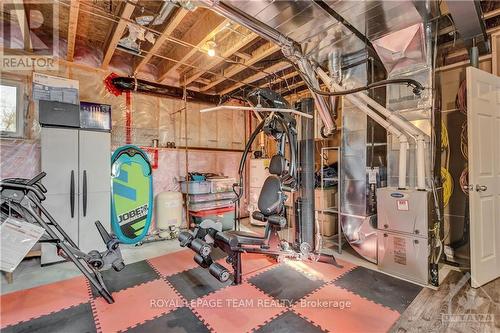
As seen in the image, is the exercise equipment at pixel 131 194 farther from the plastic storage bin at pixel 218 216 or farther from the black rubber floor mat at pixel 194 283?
the black rubber floor mat at pixel 194 283

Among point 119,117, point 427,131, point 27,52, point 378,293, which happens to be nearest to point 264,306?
point 378,293

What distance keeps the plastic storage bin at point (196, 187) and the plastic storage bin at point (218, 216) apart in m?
0.43

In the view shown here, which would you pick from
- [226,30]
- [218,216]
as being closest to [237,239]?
[218,216]

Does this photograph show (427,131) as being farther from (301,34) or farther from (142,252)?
(142,252)

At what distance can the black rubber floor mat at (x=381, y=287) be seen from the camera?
2.52 metres

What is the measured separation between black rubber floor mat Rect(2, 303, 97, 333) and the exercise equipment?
1933mm

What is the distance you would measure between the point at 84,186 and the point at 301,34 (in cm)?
375

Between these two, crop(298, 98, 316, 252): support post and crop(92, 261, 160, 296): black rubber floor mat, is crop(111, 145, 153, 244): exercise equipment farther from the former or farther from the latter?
crop(298, 98, 316, 252): support post

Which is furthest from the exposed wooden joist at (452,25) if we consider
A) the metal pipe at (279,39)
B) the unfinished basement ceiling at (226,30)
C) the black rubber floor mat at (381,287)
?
the black rubber floor mat at (381,287)

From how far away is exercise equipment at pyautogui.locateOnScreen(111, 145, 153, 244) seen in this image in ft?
13.9

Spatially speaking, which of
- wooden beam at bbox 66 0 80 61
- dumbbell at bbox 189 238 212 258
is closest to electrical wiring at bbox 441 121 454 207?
dumbbell at bbox 189 238 212 258

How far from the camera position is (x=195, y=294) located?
2.66 meters

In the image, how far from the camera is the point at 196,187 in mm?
4945

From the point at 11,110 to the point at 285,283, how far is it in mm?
4663
